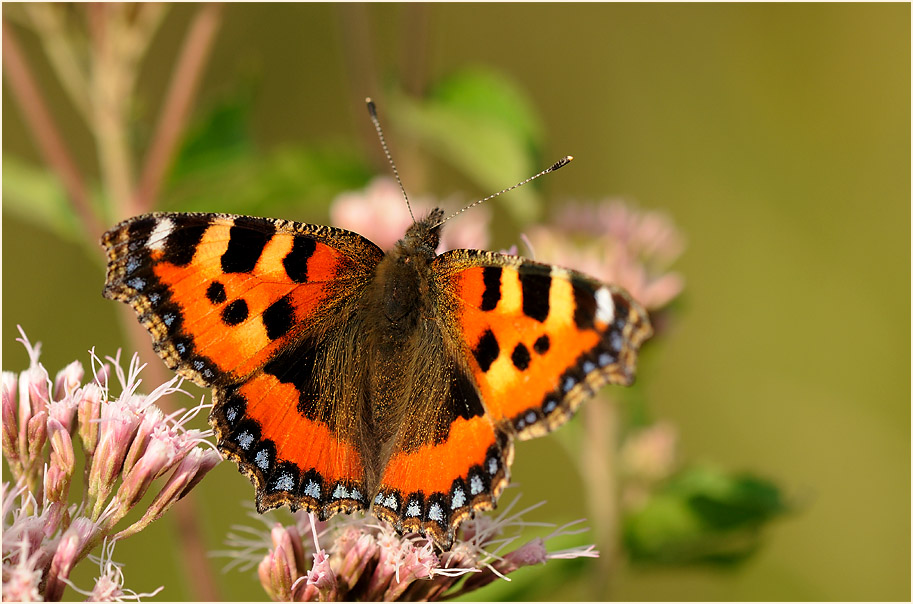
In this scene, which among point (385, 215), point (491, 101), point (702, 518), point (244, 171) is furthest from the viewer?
point (385, 215)

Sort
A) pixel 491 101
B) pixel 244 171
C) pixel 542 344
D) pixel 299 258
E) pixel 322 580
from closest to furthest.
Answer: pixel 322 580, pixel 542 344, pixel 299 258, pixel 244 171, pixel 491 101

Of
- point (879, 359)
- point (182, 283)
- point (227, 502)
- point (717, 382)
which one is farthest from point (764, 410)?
point (182, 283)

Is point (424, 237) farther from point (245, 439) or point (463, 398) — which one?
point (245, 439)

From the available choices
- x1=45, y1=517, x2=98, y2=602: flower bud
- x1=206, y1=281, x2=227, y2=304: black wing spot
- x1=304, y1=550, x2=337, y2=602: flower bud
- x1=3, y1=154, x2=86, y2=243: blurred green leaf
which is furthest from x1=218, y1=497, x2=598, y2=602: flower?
x1=3, y1=154, x2=86, y2=243: blurred green leaf

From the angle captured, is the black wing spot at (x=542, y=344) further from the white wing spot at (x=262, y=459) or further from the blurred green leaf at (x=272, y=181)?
the blurred green leaf at (x=272, y=181)

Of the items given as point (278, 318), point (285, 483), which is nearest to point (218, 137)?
point (278, 318)

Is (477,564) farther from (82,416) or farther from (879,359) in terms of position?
(879,359)

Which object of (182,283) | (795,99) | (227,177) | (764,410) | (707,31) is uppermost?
(707,31)
